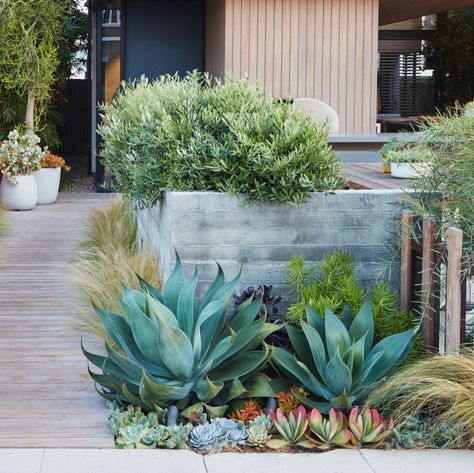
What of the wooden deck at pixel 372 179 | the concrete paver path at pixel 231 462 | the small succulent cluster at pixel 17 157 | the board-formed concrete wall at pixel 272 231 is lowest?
the concrete paver path at pixel 231 462

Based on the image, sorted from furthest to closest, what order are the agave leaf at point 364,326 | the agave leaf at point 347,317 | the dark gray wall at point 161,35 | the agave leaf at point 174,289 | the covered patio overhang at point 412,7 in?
the dark gray wall at point 161,35 < the covered patio overhang at point 412,7 < the agave leaf at point 347,317 < the agave leaf at point 174,289 < the agave leaf at point 364,326

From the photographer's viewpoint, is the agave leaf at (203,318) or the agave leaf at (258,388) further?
the agave leaf at (258,388)

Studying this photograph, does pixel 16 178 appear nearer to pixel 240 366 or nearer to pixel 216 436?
pixel 240 366

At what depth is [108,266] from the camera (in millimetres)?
6758

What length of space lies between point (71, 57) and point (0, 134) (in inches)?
107

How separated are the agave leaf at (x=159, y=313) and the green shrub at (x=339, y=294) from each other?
70cm

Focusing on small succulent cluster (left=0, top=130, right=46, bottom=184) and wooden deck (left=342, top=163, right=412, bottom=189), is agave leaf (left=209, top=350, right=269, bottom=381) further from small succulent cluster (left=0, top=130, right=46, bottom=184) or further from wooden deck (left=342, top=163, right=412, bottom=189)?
small succulent cluster (left=0, top=130, right=46, bottom=184)

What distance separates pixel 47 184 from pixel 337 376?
8744 mm

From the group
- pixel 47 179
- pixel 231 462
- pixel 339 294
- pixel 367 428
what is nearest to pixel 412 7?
pixel 47 179

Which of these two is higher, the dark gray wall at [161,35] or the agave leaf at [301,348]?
the dark gray wall at [161,35]

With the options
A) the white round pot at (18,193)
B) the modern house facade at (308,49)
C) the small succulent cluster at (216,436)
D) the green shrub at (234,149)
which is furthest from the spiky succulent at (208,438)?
the white round pot at (18,193)

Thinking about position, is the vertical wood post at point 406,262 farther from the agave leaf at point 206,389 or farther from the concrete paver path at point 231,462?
the agave leaf at point 206,389

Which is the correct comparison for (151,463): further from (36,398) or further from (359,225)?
(359,225)

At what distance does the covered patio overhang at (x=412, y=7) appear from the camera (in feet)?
41.5
